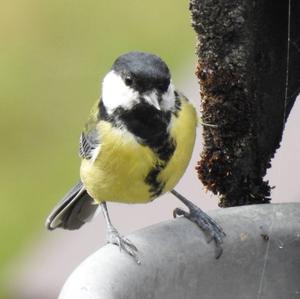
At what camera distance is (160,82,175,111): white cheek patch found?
10.9 ft

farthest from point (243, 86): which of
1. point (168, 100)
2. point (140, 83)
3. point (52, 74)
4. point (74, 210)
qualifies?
point (52, 74)

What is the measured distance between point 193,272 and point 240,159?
506mm

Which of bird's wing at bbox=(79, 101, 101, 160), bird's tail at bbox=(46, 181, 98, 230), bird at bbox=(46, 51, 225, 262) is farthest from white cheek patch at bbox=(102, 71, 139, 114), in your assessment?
bird's tail at bbox=(46, 181, 98, 230)

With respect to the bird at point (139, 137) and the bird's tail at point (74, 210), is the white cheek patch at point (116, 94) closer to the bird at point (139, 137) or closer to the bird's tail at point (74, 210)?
the bird at point (139, 137)

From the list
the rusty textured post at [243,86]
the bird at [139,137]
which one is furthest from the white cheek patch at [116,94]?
the rusty textured post at [243,86]

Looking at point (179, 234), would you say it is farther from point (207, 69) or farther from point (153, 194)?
point (207, 69)

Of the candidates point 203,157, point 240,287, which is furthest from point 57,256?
point 240,287

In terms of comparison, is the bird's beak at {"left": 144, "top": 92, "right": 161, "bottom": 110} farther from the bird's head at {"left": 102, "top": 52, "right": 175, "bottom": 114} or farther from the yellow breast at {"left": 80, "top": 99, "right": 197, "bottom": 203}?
the yellow breast at {"left": 80, "top": 99, "right": 197, "bottom": 203}

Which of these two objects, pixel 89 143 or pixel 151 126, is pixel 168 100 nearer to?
pixel 151 126

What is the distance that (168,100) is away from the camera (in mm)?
3346

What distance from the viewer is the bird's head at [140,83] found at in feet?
10.6

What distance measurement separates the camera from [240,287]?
3.32 meters

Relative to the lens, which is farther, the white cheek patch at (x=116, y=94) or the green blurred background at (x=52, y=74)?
the green blurred background at (x=52, y=74)

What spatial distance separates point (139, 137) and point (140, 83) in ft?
0.59
